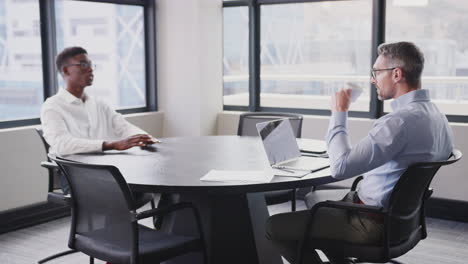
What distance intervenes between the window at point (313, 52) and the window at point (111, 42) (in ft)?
3.85

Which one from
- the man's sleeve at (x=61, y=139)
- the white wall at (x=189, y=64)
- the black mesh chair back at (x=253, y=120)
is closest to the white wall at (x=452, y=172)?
the black mesh chair back at (x=253, y=120)

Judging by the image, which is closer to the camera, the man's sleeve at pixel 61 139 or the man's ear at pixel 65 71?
the man's sleeve at pixel 61 139

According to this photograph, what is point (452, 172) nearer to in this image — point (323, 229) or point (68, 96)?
point (323, 229)

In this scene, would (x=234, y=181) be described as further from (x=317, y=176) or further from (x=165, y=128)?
(x=165, y=128)

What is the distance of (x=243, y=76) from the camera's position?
18.1ft

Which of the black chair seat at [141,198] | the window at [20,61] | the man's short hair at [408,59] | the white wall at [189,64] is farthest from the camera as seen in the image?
the white wall at [189,64]

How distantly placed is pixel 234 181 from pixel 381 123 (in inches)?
24.4

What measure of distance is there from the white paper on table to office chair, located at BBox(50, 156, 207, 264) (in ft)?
0.52

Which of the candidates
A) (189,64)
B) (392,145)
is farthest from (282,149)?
(189,64)

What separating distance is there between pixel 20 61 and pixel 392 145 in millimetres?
3141

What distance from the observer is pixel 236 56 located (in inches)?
217

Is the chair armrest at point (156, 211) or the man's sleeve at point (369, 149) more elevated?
the man's sleeve at point (369, 149)

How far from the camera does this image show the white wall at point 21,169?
4051 millimetres

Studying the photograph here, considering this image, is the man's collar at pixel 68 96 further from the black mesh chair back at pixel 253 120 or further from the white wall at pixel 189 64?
the white wall at pixel 189 64
